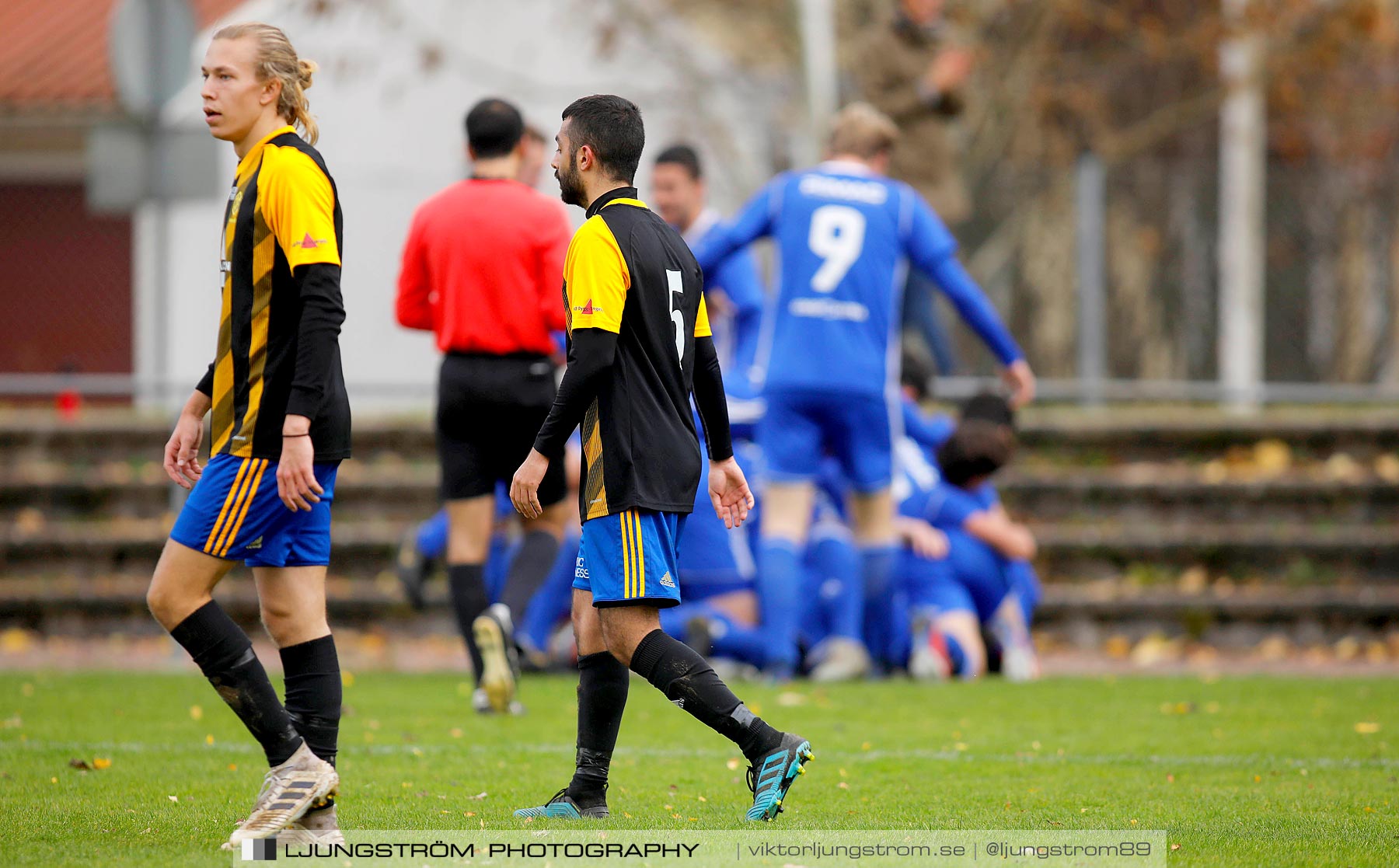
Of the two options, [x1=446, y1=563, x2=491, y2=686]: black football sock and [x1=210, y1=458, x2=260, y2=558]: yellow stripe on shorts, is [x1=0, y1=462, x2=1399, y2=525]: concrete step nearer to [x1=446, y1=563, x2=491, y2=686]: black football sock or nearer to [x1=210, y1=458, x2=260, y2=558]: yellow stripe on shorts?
[x1=446, y1=563, x2=491, y2=686]: black football sock

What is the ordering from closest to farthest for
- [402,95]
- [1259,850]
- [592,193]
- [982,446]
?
[1259,850] < [592,193] < [982,446] < [402,95]

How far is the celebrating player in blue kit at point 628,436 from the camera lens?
4234mm

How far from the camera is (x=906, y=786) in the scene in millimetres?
5141

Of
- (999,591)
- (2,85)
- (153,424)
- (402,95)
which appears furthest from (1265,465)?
(2,85)

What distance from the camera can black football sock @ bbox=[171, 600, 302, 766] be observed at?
13.3ft

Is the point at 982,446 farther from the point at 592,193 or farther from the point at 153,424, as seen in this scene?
the point at 153,424

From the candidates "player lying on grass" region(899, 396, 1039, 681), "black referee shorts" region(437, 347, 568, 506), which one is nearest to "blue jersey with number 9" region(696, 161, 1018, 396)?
"player lying on grass" region(899, 396, 1039, 681)

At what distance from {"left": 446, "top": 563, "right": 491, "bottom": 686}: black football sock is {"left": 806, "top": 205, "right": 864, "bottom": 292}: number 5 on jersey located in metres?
2.29

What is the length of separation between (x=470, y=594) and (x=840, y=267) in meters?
2.49

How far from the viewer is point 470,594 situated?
6.99 m

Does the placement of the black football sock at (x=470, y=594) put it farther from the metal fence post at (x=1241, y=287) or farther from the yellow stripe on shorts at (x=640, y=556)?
the metal fence post at (x=1241, y=287)

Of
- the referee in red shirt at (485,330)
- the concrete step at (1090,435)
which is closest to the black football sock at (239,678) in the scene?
the referee in red shirt at (485,330)

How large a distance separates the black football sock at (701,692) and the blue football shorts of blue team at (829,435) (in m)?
3.82

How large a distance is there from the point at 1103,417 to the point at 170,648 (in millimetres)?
6170
